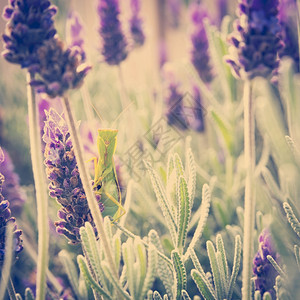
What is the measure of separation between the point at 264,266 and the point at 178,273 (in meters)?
0.16

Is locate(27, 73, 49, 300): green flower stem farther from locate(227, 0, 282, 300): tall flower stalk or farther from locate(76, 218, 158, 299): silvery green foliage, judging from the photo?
locate(227, 0, 282, 300): tall flower stalk

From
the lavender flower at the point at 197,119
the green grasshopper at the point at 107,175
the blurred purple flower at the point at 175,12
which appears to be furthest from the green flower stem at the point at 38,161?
the blurred purple flower at the point at 175,12

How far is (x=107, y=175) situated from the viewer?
0.55m

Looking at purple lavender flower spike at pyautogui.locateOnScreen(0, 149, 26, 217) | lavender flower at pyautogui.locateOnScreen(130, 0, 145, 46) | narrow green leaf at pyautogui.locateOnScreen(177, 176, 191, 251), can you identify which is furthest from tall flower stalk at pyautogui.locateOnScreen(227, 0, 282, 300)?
lavender flower at pyautogui.locateOnScreen(130, 0, 145, 46)

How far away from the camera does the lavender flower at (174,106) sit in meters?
1.21

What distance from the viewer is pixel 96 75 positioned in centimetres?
171

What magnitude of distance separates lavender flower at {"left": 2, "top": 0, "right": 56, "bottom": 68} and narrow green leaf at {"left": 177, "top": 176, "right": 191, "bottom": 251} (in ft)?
0.94

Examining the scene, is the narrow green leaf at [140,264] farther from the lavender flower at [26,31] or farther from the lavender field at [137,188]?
the lavender flower at [26,31]

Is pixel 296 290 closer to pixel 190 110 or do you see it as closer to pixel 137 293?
pixel 137 293

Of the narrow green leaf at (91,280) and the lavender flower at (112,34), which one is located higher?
the lavender flower at (112,34)

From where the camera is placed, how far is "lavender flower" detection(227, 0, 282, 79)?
49cm

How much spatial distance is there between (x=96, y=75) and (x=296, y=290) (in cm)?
148

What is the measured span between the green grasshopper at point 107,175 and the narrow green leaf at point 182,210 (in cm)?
10

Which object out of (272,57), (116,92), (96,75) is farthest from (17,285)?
(96,75)
